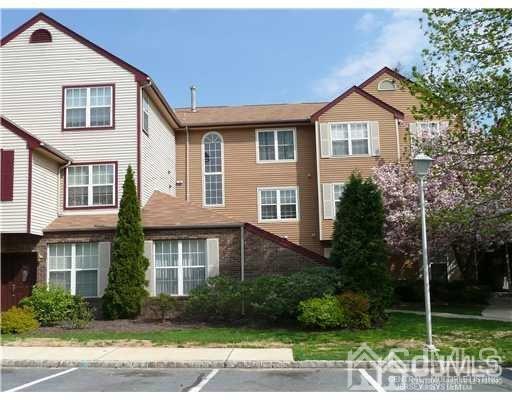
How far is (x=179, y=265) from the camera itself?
2005cm

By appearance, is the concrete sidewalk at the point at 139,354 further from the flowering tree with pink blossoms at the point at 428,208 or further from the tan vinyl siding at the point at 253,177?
the tan vinyl siding at the point at 253,177

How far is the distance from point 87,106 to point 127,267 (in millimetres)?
7059

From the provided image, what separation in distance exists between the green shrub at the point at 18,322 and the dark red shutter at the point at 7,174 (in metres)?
4.01

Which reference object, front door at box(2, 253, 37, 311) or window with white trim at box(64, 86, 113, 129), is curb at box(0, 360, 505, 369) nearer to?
front door at box(2, 253, 37, 311)

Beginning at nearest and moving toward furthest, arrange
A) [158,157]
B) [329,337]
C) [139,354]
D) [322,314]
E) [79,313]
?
[139,354] < [329,337] < [322,314] < [79,313] < [158,157]

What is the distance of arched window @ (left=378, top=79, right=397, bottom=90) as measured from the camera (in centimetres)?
2877

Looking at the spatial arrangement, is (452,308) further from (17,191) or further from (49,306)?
(17,191)

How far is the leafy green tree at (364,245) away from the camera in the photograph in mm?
16891

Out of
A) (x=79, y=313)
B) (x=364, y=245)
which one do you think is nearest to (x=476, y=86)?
(x=364, y=245)

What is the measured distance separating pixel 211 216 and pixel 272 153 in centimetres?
827

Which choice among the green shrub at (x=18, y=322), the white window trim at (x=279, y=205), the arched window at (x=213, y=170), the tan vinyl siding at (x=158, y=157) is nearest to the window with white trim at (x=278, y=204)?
the white window trim at (x=279, y=205)

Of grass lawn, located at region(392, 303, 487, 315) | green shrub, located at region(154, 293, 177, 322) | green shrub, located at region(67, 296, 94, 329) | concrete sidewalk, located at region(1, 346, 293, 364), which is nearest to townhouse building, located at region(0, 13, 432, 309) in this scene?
green shrub, located at region(154, 293, 177, 322)
